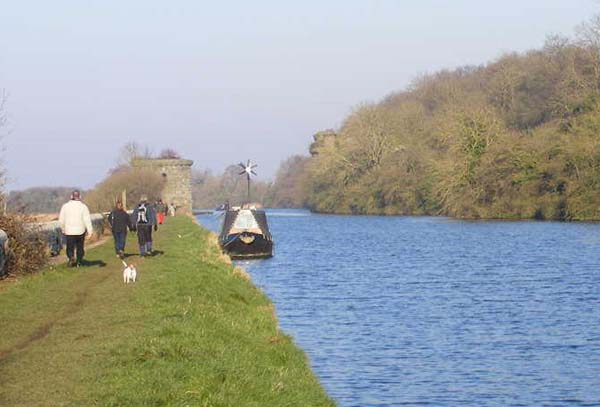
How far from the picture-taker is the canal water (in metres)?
16.7

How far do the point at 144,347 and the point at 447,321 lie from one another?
1222cm

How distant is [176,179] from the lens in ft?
362

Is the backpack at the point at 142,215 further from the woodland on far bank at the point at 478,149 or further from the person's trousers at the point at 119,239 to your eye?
the woodland on far bank at the point at 478,149

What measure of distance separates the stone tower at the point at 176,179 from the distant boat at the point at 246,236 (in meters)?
60.2

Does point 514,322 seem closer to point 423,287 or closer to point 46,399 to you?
point 423,287

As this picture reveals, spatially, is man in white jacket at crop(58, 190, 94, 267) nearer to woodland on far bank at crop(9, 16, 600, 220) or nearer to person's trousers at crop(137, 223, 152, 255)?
person's trousers at crop(137, 223, 152, 255)

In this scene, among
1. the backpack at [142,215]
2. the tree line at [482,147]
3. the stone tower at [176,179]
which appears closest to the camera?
the backpack at [142,215]

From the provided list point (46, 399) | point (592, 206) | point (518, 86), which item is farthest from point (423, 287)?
point (518, 86)

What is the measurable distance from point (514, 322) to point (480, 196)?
190ft

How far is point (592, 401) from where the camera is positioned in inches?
616

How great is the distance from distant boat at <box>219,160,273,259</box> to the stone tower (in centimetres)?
6018

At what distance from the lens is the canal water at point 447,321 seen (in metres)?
16.7

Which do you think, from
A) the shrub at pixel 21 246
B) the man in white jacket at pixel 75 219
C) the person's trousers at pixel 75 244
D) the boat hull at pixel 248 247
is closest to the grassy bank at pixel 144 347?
the shrub at pixel 21 246

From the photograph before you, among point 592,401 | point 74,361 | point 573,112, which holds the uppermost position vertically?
point 573,112
